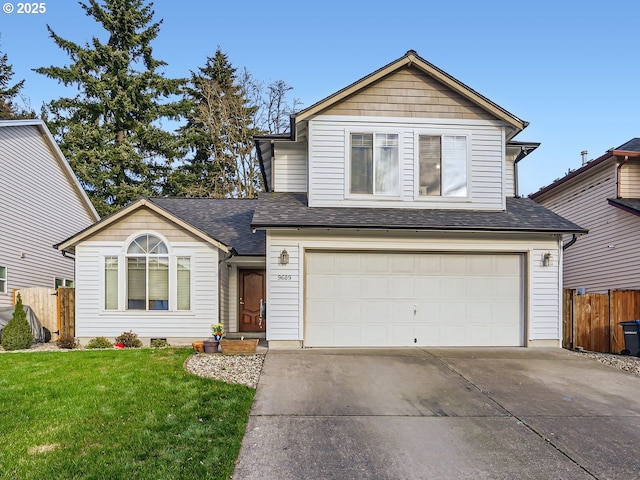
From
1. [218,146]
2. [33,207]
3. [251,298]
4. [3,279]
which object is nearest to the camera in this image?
A: [251,298]

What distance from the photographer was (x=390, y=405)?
21.4ft

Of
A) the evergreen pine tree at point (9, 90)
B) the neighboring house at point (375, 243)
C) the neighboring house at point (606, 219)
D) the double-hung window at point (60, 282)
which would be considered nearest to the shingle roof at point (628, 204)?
the neighboring house at point (606, 219)

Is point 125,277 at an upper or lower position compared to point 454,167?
lower

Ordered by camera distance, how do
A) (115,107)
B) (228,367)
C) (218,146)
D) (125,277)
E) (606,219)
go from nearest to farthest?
(228,367) → (125,277) → (606,219) → (115,107) → (218,146)

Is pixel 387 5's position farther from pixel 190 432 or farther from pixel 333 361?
pixel 190 432

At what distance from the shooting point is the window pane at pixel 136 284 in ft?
40.7

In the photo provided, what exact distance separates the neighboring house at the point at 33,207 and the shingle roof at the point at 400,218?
9570 millimetres

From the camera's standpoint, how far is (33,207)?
17.0 meters

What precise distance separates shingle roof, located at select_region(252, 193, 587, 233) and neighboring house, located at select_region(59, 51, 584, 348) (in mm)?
47

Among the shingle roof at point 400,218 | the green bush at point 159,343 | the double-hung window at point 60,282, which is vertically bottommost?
the green bush at point 159,343

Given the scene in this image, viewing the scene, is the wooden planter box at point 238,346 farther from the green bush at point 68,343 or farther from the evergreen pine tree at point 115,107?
the evergreen pine tree at point 115,107

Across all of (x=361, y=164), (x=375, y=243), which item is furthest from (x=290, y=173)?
(x=375, y=243)

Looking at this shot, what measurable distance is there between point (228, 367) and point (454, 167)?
6.95 m

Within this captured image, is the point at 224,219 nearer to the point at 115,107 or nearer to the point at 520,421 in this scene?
the point at 520,421
